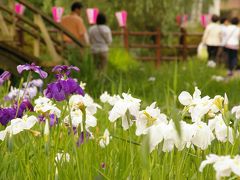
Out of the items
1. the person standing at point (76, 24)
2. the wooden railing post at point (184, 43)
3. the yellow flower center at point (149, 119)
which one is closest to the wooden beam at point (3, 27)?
the person standing at point (76, 24)

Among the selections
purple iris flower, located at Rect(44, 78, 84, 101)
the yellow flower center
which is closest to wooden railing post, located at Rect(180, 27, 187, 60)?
purple iris flower, located at Rect(44, 78, 84, 101)

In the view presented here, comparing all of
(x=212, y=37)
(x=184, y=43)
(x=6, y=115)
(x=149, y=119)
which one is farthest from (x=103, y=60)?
(x=184, y=43)

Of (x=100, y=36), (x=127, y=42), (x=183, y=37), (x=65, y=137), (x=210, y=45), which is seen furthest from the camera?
(x=183, y=37)

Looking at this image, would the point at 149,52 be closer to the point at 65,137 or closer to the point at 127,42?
the point at 127,42

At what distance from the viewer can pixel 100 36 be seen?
430 inches

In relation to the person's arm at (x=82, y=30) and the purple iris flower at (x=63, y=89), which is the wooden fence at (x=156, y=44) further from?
the purple iris flower at (x=63, y=89)

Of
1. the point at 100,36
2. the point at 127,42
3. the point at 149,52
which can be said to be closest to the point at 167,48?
the point at 149,52

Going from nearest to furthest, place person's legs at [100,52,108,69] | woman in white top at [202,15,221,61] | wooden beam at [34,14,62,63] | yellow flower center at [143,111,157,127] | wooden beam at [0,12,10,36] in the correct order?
yellow flower center at [143,111,157,127], wooden beam at [0,12,10,36], wooden beam at [34,14,62,63], person's legs at [100,52,108,69], woman in white top at [202,15,221,61]

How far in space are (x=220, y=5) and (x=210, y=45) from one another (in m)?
25.6

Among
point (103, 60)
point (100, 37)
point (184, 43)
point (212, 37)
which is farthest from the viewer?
point (184, 43)

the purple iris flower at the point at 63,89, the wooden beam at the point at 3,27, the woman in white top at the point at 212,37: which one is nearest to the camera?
the purple iris flower at the point at 63,89

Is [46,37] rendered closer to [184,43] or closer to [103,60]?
[103,60]

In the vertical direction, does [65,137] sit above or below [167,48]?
above

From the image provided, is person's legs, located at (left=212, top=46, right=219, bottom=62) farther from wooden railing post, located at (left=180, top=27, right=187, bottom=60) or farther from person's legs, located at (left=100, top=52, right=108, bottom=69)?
wooden railing post, located at (left=180, top=27, right=187, bottom=60)
